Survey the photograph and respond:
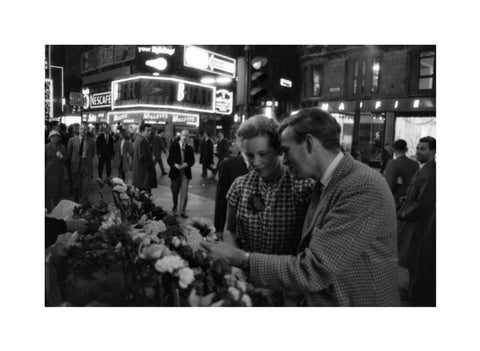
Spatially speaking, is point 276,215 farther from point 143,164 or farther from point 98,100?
point 98,100

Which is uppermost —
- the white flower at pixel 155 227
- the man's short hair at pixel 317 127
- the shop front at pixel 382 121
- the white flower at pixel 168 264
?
the shop front at pixel 382 121

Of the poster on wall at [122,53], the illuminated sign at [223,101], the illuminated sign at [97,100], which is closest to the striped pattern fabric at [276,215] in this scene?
the illuminated sign at [223,101]

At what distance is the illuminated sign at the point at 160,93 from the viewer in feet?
79.0

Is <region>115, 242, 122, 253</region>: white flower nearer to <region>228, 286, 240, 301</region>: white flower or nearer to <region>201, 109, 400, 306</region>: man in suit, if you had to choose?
<region>201, 109, 400, 306</region>: man in suit

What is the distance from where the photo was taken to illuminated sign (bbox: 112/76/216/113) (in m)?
24.1

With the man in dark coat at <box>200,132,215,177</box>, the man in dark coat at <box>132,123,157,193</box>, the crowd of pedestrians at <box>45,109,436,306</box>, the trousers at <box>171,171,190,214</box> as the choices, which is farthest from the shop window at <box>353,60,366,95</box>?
the crowd of pedestrians at <box>45,109,436,306</box>

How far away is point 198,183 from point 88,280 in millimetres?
9274

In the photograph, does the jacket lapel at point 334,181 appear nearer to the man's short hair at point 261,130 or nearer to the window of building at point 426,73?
the man's short hair at point 261,130

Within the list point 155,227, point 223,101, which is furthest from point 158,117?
point 155,227

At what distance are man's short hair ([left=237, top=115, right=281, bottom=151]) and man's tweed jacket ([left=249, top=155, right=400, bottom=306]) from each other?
0.46m

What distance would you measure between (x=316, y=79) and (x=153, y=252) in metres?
21.1

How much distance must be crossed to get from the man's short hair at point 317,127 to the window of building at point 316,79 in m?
20.6
